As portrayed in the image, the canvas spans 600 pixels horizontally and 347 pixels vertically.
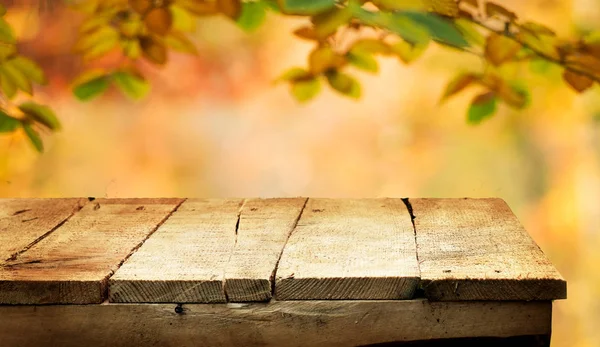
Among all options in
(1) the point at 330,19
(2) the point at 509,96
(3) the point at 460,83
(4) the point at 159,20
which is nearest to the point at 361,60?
(3) the point at 460,83

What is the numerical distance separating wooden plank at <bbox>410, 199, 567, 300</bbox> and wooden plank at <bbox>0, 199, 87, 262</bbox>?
60cm

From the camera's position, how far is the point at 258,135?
10.1 ft

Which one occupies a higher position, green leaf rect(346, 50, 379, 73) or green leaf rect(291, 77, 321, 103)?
green leaf rect(346, 50, 379, 73)

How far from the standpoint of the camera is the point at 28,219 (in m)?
1.36

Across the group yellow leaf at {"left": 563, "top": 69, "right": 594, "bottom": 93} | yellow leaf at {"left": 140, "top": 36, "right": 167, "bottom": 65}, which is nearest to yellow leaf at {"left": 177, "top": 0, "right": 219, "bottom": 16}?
yellow leaf at {"left": 140, "top": 36, "right": 167, "bottom": 65}

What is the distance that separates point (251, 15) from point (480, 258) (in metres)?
0.78

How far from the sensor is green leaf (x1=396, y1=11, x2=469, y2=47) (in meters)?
0.87

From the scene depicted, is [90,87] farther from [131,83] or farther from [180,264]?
[180,264]

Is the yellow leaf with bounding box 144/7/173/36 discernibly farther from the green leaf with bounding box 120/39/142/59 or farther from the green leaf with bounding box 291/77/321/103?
the green leaf with bounding box 291/77/321/103

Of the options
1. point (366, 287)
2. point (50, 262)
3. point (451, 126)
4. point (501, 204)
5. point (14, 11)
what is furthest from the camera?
point (451, 126)

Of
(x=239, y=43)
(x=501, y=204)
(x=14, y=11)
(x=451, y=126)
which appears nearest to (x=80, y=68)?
(x=14, y=11)

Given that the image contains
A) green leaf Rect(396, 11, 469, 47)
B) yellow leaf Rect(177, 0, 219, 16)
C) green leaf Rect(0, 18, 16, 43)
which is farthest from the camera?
yellow leaf Rect(177, 0, 219, 16)

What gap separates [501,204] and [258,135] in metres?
1.70

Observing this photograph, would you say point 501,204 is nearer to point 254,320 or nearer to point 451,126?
point 254,320
